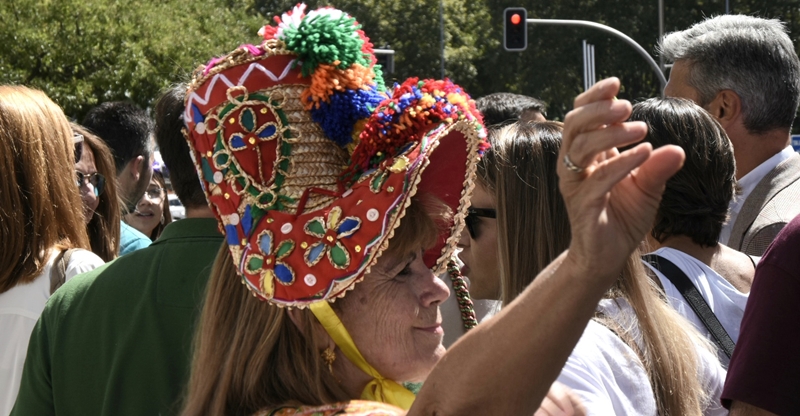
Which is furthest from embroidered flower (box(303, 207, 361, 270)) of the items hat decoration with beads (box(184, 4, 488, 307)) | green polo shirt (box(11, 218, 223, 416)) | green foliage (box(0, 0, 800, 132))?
green foliage (box(0, 0, 800, 132))

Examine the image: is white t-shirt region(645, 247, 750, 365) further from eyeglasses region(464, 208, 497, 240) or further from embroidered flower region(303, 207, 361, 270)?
embroidered flower region(303, 207, 361, 270)

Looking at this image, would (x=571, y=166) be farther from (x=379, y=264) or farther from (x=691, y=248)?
(x=691, y=248)

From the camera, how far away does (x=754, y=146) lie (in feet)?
12.7

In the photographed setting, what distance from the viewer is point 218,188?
6.51 ft

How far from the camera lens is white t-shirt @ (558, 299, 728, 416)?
2158mm

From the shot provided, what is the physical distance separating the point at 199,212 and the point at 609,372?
1302 mm

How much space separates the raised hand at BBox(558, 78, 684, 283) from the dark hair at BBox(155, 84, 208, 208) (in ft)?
5.78

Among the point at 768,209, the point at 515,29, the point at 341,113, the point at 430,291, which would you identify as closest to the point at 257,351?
the point at 430,291

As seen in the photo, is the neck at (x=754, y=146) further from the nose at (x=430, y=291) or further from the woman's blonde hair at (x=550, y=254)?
the nose at (x=430, y=291)

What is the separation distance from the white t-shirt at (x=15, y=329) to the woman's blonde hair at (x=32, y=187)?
0.12ft

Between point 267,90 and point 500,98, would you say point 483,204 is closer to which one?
point 267,90

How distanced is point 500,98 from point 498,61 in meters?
32.1

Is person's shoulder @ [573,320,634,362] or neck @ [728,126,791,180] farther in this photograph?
neck @ [728,126,791,180]

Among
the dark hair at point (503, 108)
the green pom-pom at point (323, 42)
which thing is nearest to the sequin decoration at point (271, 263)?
the green pom-pom at point (323, 42)
